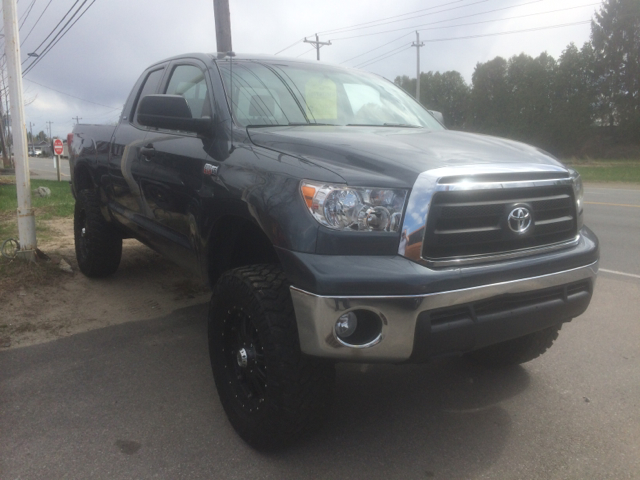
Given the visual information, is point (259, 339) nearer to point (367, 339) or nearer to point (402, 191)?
point (367, 339)

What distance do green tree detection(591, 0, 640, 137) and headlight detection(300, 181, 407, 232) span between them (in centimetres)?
6387

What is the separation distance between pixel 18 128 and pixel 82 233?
54.2 inches

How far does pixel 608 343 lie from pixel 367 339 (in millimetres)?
2414

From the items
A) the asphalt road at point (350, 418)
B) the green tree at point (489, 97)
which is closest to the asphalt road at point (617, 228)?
the asphalt road at point (350, 418)

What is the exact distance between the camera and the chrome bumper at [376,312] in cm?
A: 215

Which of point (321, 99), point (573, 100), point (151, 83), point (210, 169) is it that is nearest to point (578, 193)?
point (321, 99)

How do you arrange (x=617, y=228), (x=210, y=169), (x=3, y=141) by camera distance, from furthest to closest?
1. (x=3, y=141)
2. (x=617, y=228)
3. (x=210, y=169)

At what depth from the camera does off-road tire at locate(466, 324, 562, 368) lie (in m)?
3.18

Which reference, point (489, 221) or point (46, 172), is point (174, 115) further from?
point (46, 172)

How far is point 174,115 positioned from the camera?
10.3 ft

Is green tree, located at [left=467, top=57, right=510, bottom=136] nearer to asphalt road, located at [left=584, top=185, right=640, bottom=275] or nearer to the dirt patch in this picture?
asphalt road, located at [left=584, top=185, right=640, bottom=275]

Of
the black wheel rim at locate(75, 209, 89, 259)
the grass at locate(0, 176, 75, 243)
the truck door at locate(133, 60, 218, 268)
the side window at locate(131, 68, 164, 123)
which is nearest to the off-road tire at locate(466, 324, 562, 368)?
the truck door at locate(133, 60, 218, 268)

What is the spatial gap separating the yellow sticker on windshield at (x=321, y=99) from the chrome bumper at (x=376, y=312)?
1.46 meters

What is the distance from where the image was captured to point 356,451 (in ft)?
8.46
